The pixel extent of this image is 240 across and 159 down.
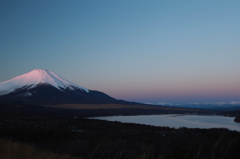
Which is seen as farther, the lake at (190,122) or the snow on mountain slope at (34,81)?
the snow on mountain slope at (34,81)

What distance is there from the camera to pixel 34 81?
472 ft

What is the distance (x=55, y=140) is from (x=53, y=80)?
475ft

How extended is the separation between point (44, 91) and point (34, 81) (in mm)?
22656

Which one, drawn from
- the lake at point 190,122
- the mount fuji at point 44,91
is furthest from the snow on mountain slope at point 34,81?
the lake at point 190,122

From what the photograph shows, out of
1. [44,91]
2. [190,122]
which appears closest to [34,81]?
[44,91]

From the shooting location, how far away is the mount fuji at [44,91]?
107 m

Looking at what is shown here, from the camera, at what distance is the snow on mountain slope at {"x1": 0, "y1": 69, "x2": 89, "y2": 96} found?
13209 centimetres

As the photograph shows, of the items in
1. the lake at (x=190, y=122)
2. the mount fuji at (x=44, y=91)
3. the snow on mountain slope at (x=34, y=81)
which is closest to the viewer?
the lake at (x=190, y=122)

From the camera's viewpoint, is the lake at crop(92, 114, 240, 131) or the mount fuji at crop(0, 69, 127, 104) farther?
the mount fuji at crop(0, 69, 127, 104)

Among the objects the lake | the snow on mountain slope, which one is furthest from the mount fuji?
the lake

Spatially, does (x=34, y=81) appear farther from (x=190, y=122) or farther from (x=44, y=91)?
(x=190, y=122)

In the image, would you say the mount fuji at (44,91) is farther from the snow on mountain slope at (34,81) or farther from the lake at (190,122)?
the lake at (190,122)

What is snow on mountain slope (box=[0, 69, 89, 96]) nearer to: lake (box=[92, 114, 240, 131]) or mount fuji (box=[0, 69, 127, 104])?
mount fuji (box=[0, 69, 127, 104])

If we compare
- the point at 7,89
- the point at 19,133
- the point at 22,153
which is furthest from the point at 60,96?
the point at 22,153
